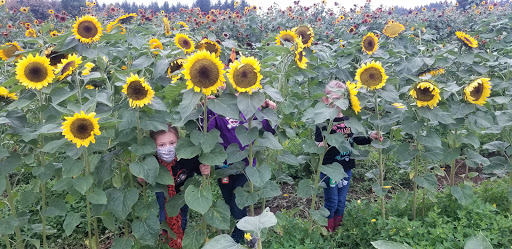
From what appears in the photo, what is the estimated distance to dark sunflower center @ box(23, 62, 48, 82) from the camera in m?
1.96

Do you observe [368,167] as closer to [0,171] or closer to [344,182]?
[344,182]

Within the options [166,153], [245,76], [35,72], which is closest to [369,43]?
[245,76]

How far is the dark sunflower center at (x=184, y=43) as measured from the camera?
8.34 ft

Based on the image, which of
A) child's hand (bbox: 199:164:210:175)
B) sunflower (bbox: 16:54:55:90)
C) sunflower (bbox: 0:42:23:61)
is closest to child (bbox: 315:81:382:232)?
child's hand (bbox: 199:164:210:175)

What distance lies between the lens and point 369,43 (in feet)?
9.53

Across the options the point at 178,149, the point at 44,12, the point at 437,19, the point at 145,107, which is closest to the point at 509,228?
the point at 178,149

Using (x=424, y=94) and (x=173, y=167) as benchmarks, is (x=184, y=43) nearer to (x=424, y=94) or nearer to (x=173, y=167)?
(x=173, y=167)

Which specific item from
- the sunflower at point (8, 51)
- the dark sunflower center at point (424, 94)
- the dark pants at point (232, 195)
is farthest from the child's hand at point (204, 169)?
the sunflower at point (8, 51)

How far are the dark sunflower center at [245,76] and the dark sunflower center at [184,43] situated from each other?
84cm

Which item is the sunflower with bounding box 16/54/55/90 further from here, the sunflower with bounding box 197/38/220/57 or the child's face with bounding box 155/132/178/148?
the sunflower with bounding box 197/38/220/57

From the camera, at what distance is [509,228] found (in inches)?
94.9

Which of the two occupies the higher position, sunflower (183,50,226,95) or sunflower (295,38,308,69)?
sunflower (183,50,226,95)

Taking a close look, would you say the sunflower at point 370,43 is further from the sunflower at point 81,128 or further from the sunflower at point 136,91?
the sunflower at point 81,128

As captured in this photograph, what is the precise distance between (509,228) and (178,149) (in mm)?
2068
